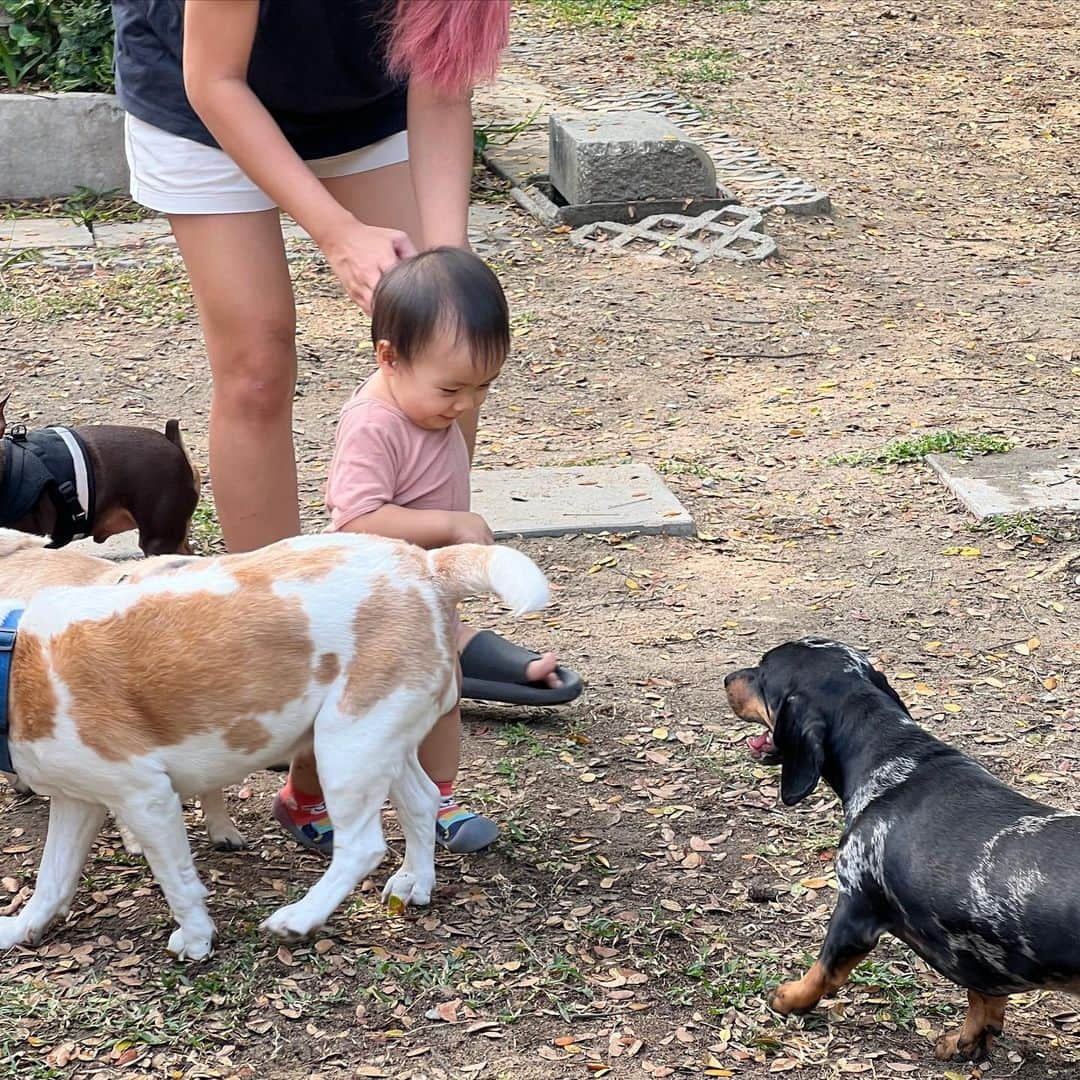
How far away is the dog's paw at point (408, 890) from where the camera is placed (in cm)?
317

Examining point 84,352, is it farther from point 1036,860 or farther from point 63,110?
point 1036,860

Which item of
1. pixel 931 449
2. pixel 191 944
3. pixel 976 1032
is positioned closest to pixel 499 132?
pixel 931 449

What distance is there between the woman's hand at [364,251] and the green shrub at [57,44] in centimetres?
659

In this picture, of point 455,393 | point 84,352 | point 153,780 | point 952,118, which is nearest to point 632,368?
point 84,352

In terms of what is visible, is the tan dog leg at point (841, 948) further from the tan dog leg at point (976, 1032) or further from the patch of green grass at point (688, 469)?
the patch of green grass at point (688, 469)

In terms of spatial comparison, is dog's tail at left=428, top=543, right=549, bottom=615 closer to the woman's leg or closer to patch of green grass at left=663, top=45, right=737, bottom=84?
the woman's leg

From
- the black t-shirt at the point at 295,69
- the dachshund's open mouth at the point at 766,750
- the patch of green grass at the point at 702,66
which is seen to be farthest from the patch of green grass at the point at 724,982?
the patch of green grass at the point at 702,66

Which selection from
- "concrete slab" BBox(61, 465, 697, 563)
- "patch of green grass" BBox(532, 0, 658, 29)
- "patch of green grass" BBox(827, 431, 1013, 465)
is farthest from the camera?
"patch of green grass" BBox(532, 0, 658, 29)

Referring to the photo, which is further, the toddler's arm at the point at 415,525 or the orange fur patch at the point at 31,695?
the toddler's arm at the point at 415,525

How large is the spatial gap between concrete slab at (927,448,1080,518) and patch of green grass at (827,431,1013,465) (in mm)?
55

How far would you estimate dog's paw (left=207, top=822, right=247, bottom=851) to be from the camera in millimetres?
3383

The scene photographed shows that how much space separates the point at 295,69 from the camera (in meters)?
3.20

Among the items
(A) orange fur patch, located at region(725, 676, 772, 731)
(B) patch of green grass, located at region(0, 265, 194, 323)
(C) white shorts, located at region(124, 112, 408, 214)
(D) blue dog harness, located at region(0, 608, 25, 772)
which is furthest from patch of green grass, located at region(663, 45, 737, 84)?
(D) blue dog harness, located at region(0, 608, 25, 772)

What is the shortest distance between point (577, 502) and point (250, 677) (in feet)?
8.54
